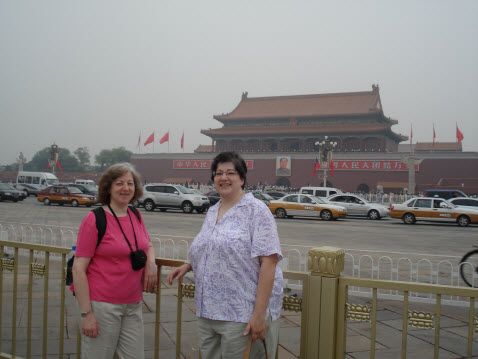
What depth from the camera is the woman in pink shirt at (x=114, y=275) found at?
210 centimetres

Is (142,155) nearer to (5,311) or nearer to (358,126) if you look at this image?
(358,126)

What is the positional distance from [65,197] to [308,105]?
2449 cm

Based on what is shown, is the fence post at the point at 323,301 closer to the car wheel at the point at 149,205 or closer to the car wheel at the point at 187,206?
the car wheel at the point at 187,206

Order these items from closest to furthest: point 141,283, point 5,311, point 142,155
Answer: point 141,283 → point 5,311 → point 142,155

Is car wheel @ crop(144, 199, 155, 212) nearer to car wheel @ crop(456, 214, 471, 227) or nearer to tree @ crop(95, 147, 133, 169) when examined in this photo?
car wheel @ crop(456, 214, 471, 227)

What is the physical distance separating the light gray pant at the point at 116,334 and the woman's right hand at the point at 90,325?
36mm

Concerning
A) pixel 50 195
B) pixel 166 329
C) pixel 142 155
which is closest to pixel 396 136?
pixel 142 155

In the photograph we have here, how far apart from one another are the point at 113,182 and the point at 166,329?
6.82 feet

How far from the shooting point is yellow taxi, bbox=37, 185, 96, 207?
21.3 meters

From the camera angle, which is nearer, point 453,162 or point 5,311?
point 5,311

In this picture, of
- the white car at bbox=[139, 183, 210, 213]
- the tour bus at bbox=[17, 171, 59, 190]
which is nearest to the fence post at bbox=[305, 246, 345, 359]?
the white car at bbox=[139, 183, 210, 213]

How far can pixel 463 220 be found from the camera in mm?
15375

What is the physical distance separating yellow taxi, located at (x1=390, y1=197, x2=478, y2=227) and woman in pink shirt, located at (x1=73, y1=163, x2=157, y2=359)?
605 inches

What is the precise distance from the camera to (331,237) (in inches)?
432
